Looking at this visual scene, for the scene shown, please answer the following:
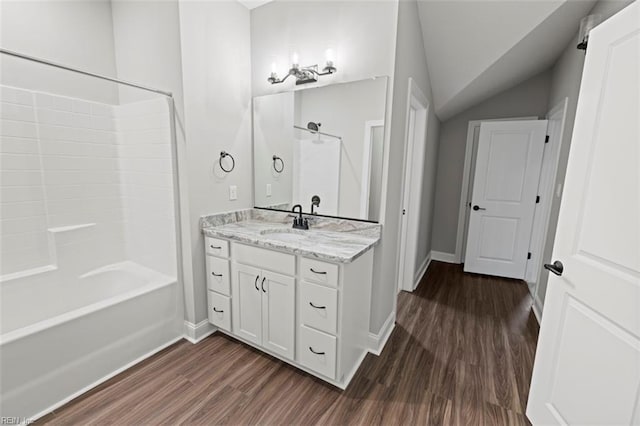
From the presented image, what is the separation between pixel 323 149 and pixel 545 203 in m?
2.74

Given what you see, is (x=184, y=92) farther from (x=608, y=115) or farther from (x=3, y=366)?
(x=608, y=115)

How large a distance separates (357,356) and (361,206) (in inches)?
42.5

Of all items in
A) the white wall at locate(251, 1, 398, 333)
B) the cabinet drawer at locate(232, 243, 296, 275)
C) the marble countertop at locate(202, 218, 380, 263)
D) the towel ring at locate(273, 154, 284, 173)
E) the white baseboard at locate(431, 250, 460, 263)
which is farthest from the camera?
the white baseboard at locate(431, 250, 460, 263)

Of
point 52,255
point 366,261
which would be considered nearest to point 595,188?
point 366,261

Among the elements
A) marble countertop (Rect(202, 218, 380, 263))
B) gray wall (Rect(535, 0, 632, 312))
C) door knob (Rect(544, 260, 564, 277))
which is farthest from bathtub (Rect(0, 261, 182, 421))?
gray wall (Rect(535, 0, 632, 312))

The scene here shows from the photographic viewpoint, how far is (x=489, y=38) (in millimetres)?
2367

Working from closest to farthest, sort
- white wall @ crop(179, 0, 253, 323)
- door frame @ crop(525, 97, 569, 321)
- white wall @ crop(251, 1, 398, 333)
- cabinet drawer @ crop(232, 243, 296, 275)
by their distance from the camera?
cabinet drawer @ crop(232, 243, 296, 275) → white wall @ crop(251, 1, 398, 333) → white wall @ crop(179, 0, 253, 323) → door frame @ crop(525, 97, 569, 321)

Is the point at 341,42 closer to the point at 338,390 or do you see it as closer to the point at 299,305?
the point at 299,305

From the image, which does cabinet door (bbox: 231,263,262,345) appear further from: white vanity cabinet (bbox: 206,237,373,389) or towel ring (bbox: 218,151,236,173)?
towel ring (bbox: 218,151,236,173)

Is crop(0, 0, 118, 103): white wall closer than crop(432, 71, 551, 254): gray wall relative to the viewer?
Yes

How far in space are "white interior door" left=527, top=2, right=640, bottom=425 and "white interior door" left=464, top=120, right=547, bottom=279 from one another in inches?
97.4

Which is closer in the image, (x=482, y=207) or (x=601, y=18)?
(x=601, y=18)

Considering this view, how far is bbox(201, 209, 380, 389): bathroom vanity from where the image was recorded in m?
1.71

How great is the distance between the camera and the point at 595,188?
121 centimetres
